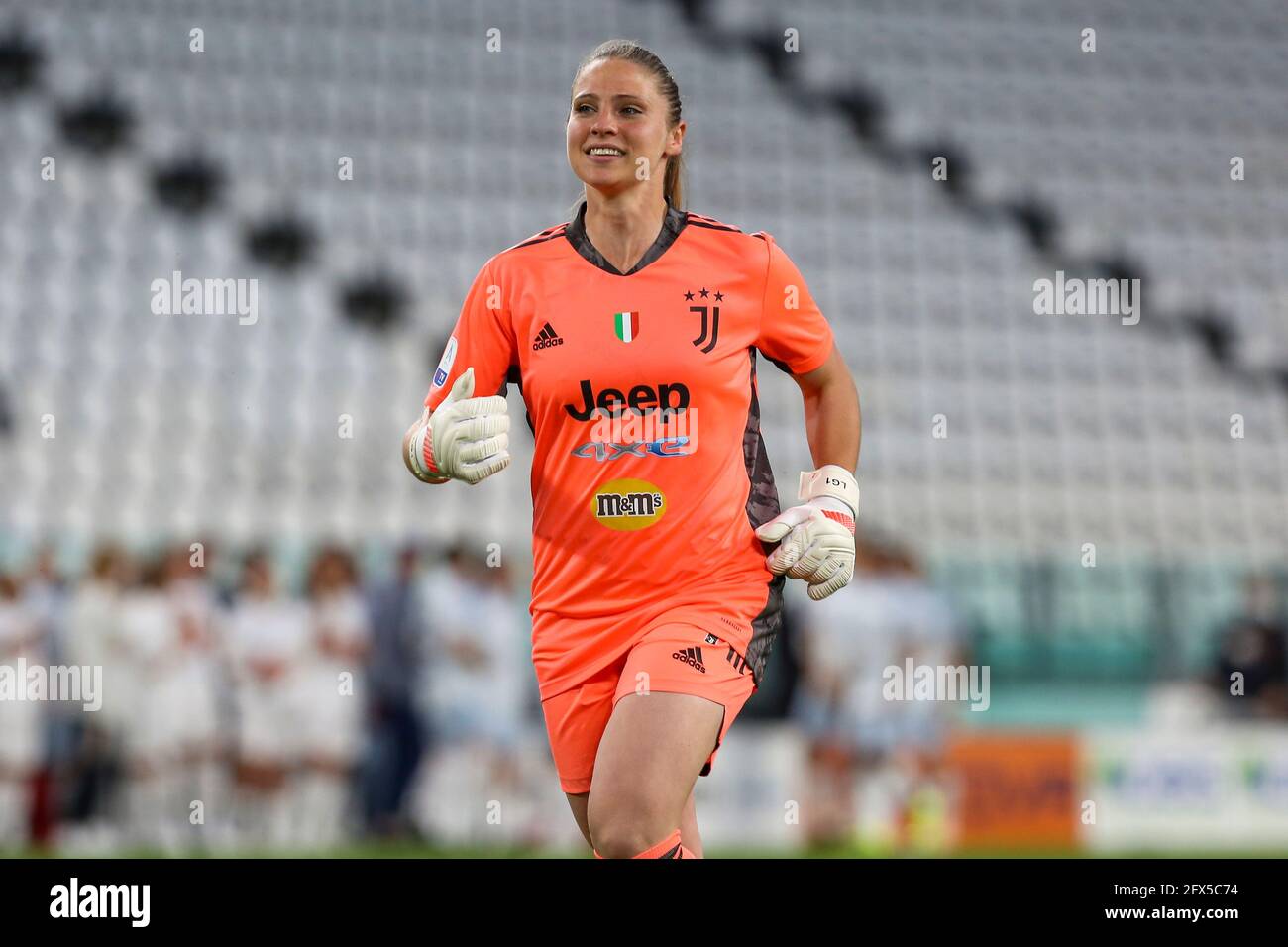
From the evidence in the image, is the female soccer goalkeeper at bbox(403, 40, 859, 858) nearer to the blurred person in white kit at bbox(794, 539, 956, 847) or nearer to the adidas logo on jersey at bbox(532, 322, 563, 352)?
the adidas logo on jersey at bbox(532, 322, 563, 352)

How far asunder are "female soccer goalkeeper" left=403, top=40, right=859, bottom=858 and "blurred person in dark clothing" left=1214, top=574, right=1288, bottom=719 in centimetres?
714

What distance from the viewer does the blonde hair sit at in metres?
3.90

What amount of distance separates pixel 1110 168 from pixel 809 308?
1093cm

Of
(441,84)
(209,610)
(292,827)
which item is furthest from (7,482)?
(441,84)

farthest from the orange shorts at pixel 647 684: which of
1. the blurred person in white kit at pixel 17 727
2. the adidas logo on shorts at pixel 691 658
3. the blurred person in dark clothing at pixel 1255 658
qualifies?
the blurred person in dark clothing at pixel 1255 658

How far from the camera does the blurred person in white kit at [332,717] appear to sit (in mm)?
9000

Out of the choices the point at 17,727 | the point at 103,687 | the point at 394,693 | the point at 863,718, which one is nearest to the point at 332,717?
the point at 394,693

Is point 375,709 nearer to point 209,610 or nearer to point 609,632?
point 209,610

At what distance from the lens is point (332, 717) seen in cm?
902

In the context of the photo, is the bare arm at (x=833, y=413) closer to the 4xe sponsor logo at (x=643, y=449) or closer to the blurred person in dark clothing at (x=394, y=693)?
the 4xe sponsor logo at (x=643, y=449)

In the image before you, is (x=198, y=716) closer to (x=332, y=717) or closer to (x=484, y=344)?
(x=332, y=717)

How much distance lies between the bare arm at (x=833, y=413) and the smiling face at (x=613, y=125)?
2.44 feet

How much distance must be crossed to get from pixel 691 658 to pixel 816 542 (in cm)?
50

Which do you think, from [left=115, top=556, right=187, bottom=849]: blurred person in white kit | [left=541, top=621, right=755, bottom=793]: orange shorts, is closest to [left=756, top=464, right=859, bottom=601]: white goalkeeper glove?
[left=541, top=621, right=755, bottom=793]: orange shorts
